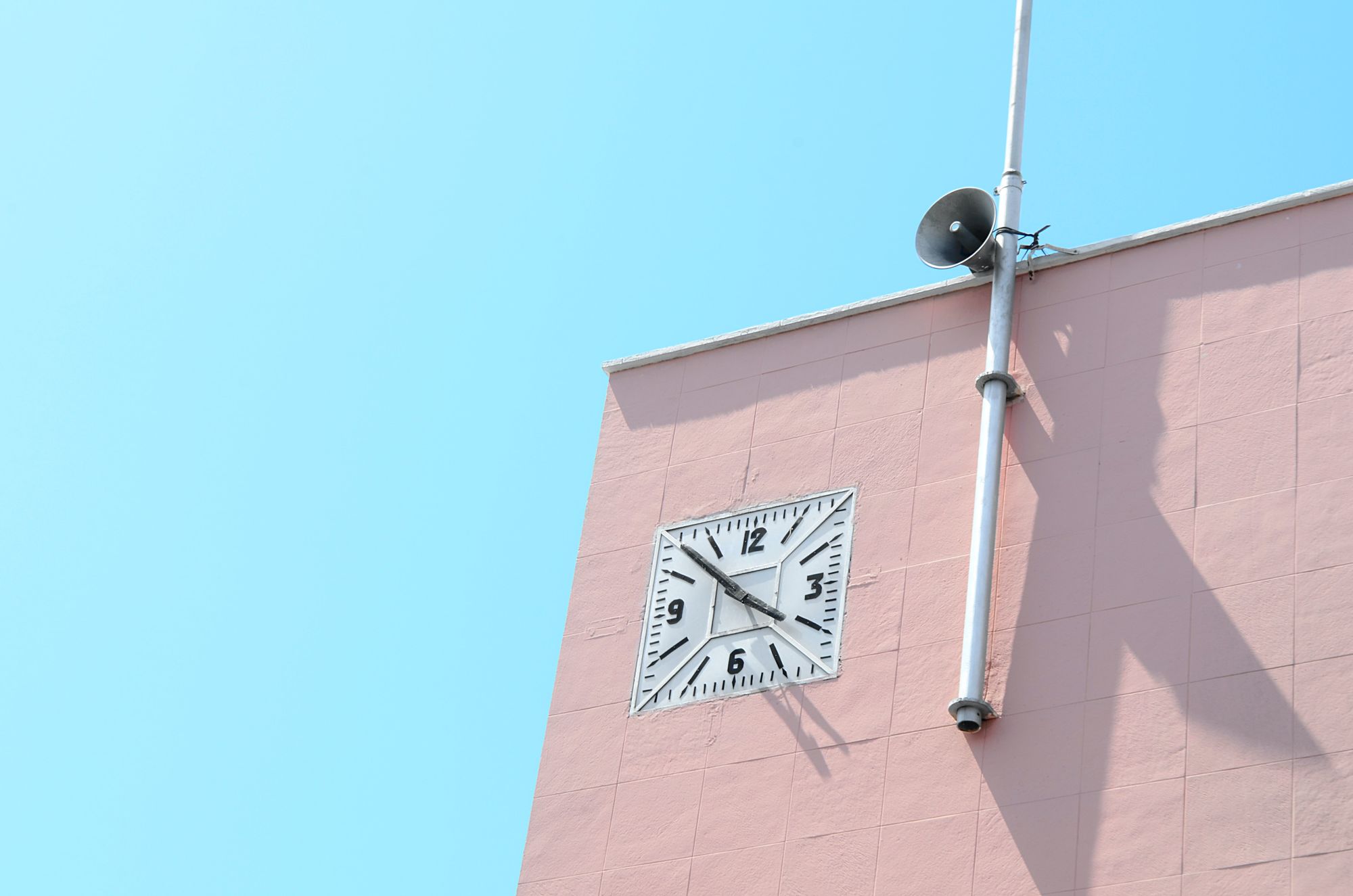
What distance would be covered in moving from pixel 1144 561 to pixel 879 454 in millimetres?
2478

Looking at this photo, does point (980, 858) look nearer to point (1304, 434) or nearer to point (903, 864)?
point (903, 864)

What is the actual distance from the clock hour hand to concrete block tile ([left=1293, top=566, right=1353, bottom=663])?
12.4 feet

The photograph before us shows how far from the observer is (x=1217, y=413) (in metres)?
16.0

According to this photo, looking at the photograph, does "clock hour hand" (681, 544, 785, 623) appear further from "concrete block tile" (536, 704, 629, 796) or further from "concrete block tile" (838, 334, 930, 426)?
"concrete block tile" (838, 334, 930, 426)

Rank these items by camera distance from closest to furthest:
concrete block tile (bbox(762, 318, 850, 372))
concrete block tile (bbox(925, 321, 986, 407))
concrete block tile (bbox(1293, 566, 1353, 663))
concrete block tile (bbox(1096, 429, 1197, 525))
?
concrete block tile (bbox(1293, 566, 1353, 663))
concrete block tile (bbox(1096, 429, 1197, 525))
concrete block tile (bbox(925, 321, 986, 407))
concrete block tile (bbox(762, 318, 850, 372))

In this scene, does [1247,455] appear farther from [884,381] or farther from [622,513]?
[622,513]

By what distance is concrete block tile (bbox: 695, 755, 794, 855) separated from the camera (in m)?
16.0

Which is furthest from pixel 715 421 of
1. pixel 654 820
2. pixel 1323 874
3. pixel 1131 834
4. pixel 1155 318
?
pixel 1323 874

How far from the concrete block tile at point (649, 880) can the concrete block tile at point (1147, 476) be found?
362 cm

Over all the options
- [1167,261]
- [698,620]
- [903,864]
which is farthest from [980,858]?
[1167,261]

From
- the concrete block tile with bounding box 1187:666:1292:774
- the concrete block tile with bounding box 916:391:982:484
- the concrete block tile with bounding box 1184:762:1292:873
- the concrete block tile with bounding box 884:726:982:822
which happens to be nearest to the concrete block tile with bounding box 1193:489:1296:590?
the concrete block tile with bounding box 1187:666:1292:774

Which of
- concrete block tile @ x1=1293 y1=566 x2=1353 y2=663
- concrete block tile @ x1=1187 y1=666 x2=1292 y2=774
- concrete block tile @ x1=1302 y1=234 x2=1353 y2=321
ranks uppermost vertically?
concrete block tile @ x1=1302 y1=234 x2=1353 y2=321

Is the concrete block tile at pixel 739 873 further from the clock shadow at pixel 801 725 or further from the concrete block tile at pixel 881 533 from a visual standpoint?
the concrete block tile at pixel 881 533

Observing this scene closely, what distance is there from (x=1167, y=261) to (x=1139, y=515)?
213 cm
